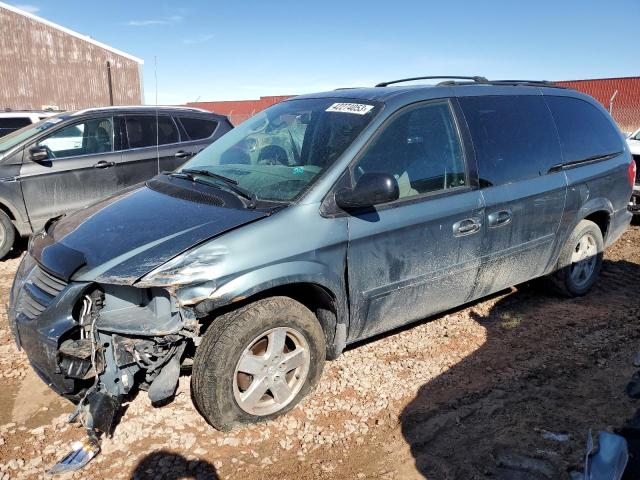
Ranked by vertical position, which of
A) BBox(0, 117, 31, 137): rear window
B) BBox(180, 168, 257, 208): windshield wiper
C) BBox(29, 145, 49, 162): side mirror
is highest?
BBox(0, 117, 31, 137): rear window

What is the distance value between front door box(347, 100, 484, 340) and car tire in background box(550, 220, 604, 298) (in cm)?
141

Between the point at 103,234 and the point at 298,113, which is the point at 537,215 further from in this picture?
the point at 103,234

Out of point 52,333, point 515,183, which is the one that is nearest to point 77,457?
point 52,333

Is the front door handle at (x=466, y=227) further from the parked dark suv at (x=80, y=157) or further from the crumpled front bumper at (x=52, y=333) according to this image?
the parked dark suv at (x=80, y=157)

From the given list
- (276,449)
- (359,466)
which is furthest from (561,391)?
(276,449)

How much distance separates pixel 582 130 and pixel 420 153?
2017 mm

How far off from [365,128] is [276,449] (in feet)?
6.43

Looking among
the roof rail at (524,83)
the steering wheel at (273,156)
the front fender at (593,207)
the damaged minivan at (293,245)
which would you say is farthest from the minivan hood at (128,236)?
the front fender at (593,207)

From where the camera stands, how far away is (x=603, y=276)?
5.72 meters

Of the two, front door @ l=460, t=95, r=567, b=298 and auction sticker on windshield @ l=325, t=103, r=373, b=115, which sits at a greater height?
auction sticker on windshield @ l=325, t=103, r=373, b=115

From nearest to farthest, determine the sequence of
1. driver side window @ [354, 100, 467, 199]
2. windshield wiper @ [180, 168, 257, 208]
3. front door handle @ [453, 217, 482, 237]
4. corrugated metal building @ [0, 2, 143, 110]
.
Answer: windshield wiper @ [180, 168, 257, 208] < driver side window @ [354, 100, 467, 199] < front door handle @ [453, 217, 482, 237] < corrugated metal building @ [0, 2, 143, 110]

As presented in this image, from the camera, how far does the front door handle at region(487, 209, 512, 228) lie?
3740 millimetres

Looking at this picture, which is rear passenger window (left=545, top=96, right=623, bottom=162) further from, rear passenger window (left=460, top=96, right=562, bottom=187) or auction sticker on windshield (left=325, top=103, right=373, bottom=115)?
auction sticker on windshield (left=325, top=103, right=373, bottom=115)

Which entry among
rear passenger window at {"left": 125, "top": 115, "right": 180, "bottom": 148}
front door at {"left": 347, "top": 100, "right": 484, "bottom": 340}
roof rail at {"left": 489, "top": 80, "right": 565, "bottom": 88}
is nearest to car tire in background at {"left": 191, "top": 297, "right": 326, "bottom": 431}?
front door at {"left": 347, "top": 100, "right": 484, "bottom": 340}
